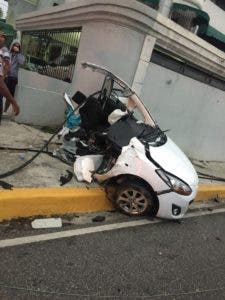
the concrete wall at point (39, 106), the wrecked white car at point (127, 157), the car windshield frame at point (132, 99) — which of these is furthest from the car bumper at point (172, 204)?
the concrete wall at point (39, 106)

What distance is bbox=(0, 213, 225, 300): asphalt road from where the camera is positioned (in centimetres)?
401

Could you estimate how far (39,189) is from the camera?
5.57 m

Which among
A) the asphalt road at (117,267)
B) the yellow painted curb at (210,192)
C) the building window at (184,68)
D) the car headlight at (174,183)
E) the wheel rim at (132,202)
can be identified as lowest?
the yellow painted curb at (210,192)

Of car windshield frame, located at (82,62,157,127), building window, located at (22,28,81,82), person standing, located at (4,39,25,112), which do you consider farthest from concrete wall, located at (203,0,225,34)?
car windshield frame, located at (82,62,157,127)

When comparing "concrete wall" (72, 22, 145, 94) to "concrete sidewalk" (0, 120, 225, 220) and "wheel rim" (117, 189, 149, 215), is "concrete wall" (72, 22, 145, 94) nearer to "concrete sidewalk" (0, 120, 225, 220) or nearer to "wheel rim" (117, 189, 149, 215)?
"concrete sidewalk" (0, 120, 225, 220)

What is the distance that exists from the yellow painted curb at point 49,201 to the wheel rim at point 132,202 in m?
0.32

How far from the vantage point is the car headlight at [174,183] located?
19.2 ft

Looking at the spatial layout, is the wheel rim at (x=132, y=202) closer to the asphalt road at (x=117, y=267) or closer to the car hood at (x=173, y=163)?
the asphalt road at (x=117, y=267)

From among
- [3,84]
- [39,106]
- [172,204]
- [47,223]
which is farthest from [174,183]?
[39,106]

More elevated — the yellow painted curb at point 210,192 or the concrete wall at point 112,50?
the concrete wall at point 112,50

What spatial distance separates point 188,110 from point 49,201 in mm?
7433

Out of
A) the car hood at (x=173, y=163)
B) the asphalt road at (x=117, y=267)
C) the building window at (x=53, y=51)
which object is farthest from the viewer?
Answer: the building window at (x=53, y=51)

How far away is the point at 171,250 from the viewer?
17.9ft

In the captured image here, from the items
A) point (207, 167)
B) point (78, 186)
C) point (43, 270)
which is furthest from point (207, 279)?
point (207, 167)
